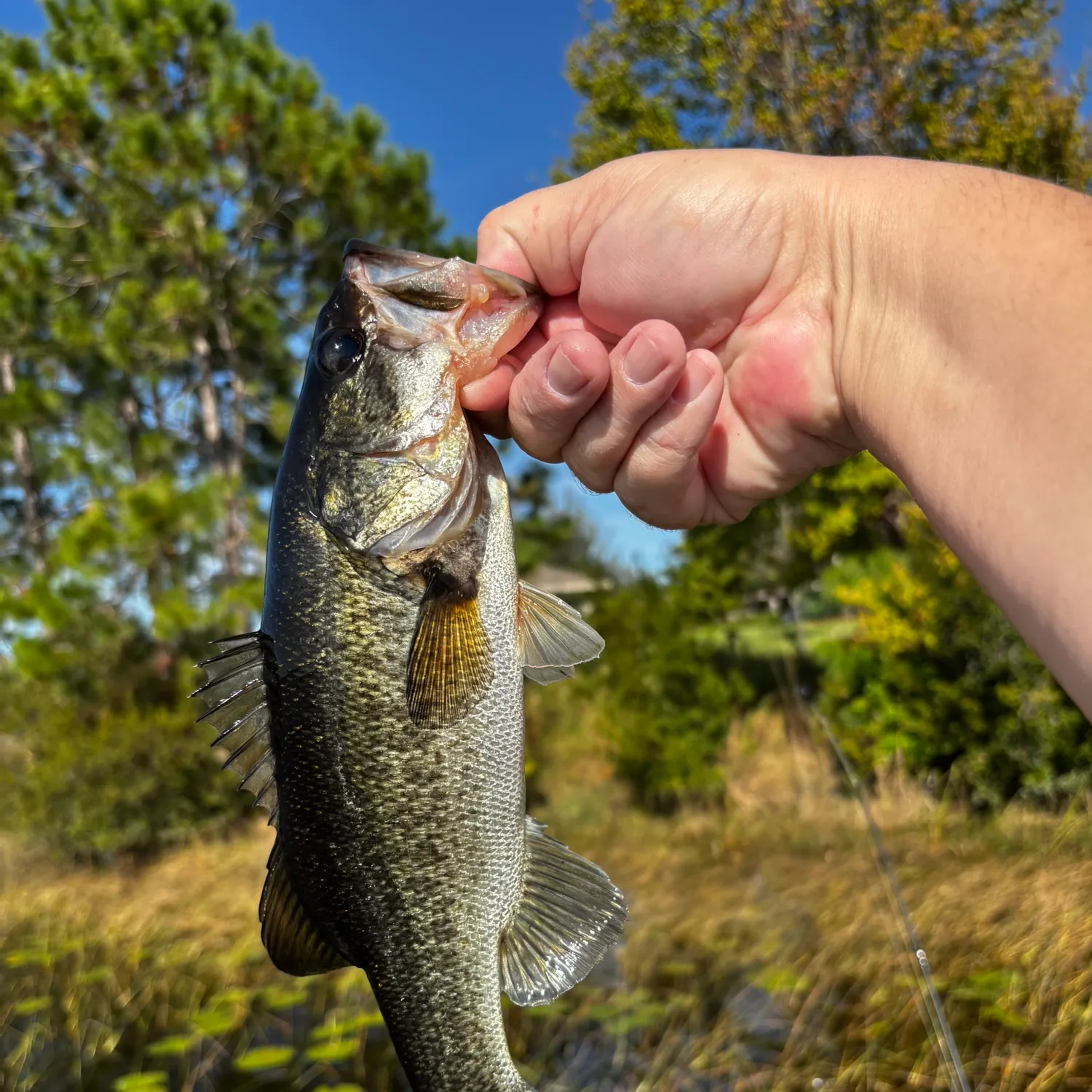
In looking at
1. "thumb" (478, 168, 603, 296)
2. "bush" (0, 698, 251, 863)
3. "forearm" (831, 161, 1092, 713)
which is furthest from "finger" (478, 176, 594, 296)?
"bush" (0, 698, 251, 863)

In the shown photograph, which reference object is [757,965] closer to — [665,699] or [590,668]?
[665,699]

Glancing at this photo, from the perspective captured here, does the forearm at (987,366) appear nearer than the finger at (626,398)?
Yes

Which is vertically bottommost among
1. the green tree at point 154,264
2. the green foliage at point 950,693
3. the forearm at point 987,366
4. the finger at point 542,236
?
the green foliage at point 950,693

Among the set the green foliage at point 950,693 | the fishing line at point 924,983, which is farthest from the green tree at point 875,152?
the fishing line at point 924,983

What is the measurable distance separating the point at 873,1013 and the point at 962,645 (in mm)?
3665

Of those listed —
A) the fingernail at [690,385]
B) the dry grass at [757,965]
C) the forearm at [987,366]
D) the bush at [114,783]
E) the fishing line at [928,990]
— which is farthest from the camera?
the bush at [114,783]

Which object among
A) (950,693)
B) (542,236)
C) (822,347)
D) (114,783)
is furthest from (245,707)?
(114,783)

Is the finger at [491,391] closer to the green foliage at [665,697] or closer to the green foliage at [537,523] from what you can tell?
the green foliage at [665,697]

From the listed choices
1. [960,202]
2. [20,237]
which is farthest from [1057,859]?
[20,237]

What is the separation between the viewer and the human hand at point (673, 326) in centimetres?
194

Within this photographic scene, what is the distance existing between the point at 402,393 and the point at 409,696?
69 cm

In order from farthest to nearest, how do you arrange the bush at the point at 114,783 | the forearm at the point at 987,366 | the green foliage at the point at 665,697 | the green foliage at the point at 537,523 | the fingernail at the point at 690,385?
the green foliage at the point at 537,523 → the green foliage at the point at 665,697 → the bush at the point at 114,783 → the fingernail at the point at 690,385 → the forearm at the point at 987,366

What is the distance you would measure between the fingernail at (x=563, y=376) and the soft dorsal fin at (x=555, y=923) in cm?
101

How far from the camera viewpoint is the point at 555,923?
187 cm
